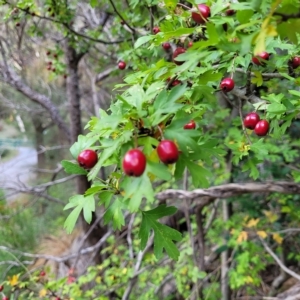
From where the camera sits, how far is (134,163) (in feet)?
1.96

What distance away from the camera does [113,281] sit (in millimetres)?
2547

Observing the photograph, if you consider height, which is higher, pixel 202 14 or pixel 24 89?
pixel 202 14

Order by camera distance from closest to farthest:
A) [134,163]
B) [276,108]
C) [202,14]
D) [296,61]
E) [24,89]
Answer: [134,163], [202,14], [276,108], [296,61], [24,89]

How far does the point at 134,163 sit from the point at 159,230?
1.23 ft

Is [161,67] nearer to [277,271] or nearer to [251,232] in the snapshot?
[251,232]

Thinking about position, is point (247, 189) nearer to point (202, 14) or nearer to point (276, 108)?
point (276, 108)

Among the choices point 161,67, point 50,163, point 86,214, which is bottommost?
point 50,163

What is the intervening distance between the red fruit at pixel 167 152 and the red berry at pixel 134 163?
41 millimetres

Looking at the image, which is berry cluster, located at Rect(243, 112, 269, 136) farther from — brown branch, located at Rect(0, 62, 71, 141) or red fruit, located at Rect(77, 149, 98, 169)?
brown branch, located at Rect(0, 62, 71, 141)

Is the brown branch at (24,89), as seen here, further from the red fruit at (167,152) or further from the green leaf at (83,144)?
the red fruit at (167,152)

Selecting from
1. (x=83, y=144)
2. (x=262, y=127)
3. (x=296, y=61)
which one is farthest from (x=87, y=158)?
(x=296, y=61)

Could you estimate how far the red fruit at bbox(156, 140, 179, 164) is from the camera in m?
0.62

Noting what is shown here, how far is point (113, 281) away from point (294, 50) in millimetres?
2146

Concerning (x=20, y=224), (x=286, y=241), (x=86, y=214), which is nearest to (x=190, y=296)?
(x=286, y=241)
